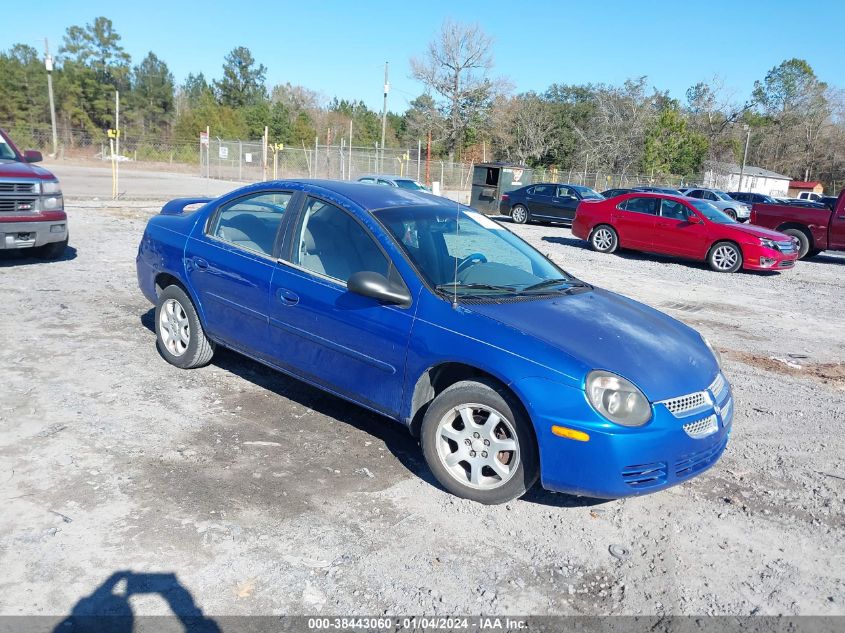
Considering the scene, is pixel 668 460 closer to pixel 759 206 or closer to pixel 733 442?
pixel 733 442

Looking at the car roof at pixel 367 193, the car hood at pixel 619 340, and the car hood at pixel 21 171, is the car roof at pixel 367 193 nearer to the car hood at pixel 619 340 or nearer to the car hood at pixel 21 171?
the car hood at pixel 619 340

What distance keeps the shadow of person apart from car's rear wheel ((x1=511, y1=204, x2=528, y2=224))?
21414 mm

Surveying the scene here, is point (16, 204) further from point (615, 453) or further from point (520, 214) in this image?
point (520, 214)

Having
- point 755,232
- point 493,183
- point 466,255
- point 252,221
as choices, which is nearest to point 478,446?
point 466,255

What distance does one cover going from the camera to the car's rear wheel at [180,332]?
5.34 metres

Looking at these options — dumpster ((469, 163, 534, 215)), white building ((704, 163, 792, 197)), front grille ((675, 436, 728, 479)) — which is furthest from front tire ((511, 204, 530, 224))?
white building ((704, 163, 792, 197))

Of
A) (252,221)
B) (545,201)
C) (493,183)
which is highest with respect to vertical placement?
(493,183)

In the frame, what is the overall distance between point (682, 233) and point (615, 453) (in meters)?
12.1

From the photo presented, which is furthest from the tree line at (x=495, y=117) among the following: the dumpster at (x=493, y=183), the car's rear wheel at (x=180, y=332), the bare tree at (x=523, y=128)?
the car's rear wheel at (x=180, y=332)

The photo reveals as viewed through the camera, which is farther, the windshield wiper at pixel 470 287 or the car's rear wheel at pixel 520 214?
the car's rear wheel at pixel 520 214

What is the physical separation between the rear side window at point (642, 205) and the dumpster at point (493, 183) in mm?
10343

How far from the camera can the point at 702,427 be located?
3.57m

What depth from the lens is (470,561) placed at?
3.21 m

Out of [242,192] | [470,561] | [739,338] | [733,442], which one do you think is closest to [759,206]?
[739,338]
